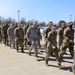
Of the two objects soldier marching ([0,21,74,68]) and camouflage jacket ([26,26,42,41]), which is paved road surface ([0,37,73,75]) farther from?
camouflage jacket ([26,26,42,41])

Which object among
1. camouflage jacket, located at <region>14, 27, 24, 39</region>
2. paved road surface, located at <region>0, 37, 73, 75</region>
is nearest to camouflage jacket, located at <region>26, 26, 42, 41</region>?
paved road surface, located at <region>0, 37, 73, 75</region>

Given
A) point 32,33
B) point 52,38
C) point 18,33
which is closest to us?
point 52,38

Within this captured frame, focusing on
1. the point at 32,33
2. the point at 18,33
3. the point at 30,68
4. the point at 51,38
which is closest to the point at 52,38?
the point at 51,38

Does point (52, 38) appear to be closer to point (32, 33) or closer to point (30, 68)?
point (30, 68)

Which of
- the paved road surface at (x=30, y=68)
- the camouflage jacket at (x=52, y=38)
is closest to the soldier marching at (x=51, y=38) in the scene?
the camouflage jacket at (x=52, y=38)

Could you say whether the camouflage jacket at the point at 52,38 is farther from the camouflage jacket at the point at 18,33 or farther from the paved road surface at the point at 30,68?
the camouflage jacket at the point at 18,33

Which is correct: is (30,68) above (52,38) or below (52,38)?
below

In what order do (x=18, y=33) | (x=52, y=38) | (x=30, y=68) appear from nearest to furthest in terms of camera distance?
1. (x=30, y=68)
2. (x=52, y=38)
3. (x=18, y=33)

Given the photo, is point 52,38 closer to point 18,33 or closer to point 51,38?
point 51,38

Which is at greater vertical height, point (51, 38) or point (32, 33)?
point (32, 33)

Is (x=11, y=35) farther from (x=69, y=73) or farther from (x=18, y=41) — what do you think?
(x=69, y=73)

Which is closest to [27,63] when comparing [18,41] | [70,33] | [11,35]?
[70,33]

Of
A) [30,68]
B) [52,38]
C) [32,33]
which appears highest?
[32,33]

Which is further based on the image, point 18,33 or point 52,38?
point 18,33
